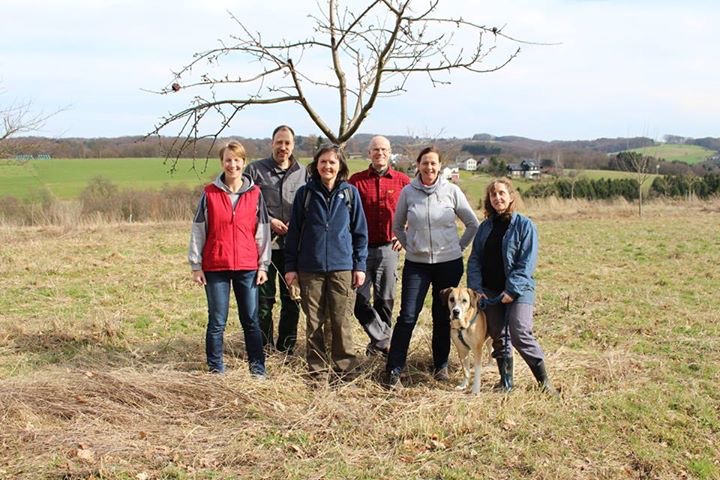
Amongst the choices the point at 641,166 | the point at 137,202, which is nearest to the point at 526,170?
the point at 641,166

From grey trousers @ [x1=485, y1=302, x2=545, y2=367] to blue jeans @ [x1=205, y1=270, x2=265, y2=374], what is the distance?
1.94m

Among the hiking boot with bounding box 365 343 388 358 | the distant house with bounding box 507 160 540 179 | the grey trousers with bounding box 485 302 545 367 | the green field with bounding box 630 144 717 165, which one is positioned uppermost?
the green field with bounding box 630 144 717 165

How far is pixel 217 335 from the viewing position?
17.2 ft

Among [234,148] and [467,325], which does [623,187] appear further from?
[234,148]

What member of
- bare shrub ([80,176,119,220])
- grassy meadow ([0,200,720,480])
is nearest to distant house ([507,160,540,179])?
bare shrub ([80,176,119,220])

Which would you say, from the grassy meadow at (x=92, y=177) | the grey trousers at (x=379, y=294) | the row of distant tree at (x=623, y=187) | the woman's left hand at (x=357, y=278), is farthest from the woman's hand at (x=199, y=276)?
the row of distant tree at (x=623, y=187)

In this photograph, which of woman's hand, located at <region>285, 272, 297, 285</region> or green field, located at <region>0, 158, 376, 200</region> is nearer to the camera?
woman's hand, located at <region>285, 272, 297, 285</region>

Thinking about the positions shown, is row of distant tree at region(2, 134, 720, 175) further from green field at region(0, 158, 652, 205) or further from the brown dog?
green field at region(0, 158, 652, 205)

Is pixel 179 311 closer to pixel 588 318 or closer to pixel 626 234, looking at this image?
pixel 588 318

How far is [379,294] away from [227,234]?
5.12ft

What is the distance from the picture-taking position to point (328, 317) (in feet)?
17.4

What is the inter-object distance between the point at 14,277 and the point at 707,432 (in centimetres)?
1053

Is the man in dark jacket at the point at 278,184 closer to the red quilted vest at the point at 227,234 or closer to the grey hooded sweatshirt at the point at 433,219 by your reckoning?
the red quilted vest at the point at 227,234

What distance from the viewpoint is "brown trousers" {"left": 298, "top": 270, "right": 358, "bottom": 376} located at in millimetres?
5137
